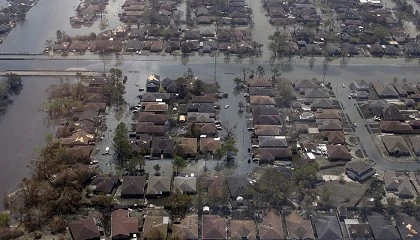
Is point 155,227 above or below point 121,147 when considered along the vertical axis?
below

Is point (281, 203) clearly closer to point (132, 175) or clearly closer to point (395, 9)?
point (132, 175)

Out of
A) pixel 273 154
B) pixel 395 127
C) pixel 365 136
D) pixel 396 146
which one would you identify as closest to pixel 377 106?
pixel 395 127

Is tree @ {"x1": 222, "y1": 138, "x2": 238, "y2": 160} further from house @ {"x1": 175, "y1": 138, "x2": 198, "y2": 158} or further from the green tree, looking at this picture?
the green tree

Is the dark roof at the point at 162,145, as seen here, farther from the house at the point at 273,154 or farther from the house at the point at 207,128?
the house at the point at 273,154

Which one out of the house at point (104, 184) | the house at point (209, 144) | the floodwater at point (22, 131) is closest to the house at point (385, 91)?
the house at point (209, 144)

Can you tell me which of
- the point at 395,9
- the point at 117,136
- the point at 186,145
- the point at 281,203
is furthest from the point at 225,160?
the point at 395,9

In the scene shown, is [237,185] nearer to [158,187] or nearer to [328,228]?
[158,187]
